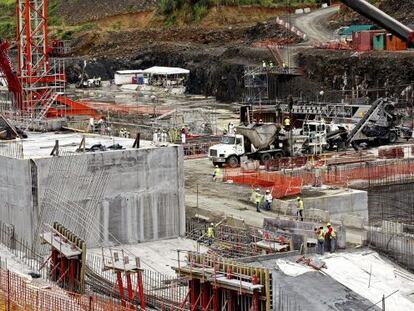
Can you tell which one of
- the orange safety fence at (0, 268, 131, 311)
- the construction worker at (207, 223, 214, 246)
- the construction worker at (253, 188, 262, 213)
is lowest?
the orange safety fence at (0, 268, 131, 311)

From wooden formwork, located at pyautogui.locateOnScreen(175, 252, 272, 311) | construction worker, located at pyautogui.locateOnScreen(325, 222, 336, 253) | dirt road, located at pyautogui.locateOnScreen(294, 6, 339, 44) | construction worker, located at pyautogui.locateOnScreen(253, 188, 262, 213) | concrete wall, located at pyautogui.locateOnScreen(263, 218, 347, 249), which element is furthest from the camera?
dirt road, located at pyautogui.locateOnScreen(294, 6, 339, 44)

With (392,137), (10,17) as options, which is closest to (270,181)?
(392,137)

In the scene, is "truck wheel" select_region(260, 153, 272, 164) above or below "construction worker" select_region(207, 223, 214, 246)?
above

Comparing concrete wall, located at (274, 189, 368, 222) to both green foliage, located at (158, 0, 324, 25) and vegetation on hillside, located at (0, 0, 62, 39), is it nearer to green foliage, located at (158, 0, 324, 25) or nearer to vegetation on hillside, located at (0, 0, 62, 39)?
green foliage, located at (158, 0, 324, 25)

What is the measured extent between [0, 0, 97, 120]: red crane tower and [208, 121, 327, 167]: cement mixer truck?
7.07 metres

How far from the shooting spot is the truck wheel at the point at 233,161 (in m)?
39.4

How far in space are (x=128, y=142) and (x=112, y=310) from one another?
11268 millimetres

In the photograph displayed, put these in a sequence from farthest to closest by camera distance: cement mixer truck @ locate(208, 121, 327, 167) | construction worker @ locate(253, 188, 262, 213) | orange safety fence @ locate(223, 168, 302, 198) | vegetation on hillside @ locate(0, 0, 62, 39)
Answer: vegetation on hillside @ locate(0, 0, 62, 39)
cement mixer truck @ locate(208, 121, 327, 167)
orange safety fence @ locate(223, 168, 302, 198)
construction worker @ locate(253, 188, 262, 213)

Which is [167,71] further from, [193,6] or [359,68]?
[193,6]

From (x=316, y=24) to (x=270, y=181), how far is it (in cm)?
4816

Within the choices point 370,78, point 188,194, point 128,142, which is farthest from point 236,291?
point 370,78

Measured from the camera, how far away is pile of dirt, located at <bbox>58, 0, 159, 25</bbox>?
11864 centimetres

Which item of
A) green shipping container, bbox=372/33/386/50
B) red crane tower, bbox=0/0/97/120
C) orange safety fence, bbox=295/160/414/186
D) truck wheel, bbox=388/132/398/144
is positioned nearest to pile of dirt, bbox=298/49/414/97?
green shipping container, bbox=372/33/386/50

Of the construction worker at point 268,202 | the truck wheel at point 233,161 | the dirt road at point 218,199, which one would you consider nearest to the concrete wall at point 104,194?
the dirt road at point 218,199
